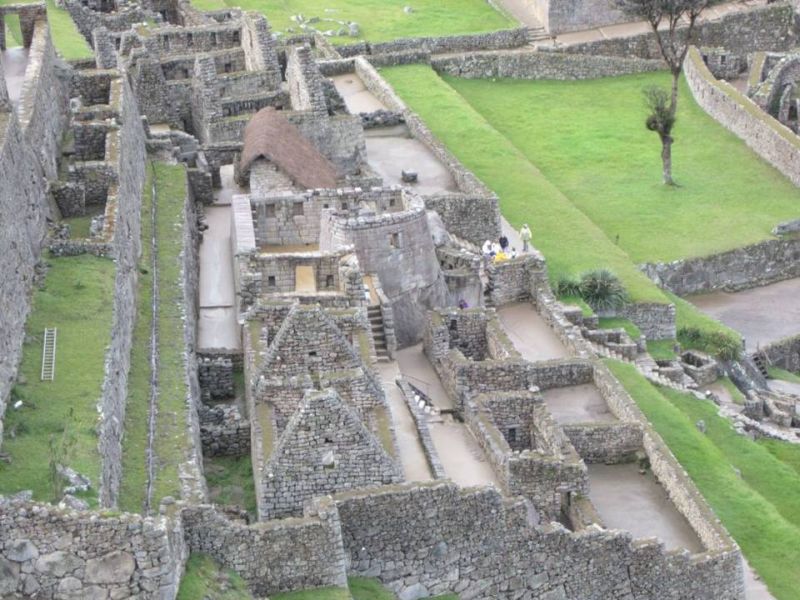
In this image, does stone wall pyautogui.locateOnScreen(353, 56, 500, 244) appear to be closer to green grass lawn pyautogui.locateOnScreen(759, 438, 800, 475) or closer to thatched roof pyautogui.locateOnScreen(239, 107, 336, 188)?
thatched roof pyautogui.locateOnScreen(239, 107, 336, 188)

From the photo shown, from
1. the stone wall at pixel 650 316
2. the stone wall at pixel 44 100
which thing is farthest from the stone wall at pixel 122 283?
the stone wall at pixel 650 316

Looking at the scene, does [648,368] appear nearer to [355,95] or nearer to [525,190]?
[525,190]

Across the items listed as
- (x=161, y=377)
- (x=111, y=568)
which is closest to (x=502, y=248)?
(x=161, y=377)

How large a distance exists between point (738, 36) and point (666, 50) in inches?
145

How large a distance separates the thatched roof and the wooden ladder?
15521 millimetres

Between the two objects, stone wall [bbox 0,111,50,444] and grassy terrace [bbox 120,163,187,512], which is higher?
stone wall [bbox 0,111,50,444]

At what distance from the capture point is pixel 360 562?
3325cm

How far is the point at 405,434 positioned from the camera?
37.9 meters

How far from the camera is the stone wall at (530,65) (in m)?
79.3

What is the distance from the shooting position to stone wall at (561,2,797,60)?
8200 cm

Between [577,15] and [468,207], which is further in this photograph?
[577,15]

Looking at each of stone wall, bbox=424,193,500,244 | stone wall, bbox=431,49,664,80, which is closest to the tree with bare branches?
stone wall, bbox=431,49,664,80

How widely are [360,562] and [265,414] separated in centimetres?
377

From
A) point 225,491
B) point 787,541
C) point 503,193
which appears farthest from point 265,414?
point 503,193
